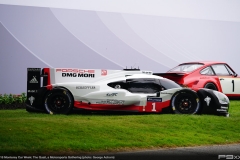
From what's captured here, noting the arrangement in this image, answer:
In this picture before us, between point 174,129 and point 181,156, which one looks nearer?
point 181,156

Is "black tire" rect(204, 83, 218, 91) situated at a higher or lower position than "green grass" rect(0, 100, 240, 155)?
higher

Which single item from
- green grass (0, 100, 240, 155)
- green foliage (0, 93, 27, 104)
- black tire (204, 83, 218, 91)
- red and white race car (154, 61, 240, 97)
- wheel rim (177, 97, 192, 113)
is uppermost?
red and white race car (154, 61, 240, 97)

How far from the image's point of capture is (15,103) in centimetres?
1430

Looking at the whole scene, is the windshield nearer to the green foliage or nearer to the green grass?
the green grass

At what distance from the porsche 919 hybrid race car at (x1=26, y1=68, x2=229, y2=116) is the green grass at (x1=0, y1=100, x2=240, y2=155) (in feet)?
1.47

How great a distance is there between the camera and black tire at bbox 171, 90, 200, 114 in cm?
1151

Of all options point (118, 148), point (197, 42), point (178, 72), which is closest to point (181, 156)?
point (118, 148)

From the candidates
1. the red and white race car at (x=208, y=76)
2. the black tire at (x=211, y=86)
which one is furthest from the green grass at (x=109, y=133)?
the black tire at (x=211, y=86)

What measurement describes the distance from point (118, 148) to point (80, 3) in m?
7.84

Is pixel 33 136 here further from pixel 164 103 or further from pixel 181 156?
pixel 164 103

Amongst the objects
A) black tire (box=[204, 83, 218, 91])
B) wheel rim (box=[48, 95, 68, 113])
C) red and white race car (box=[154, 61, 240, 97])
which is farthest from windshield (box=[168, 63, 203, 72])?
wheel rim (box=[48, 95, 68, 113])

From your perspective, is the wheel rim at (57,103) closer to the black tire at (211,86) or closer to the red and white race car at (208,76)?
the red and white race car at (208,76)

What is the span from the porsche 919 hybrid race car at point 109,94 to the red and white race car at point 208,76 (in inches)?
87.1

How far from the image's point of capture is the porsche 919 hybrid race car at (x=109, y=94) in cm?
1127
